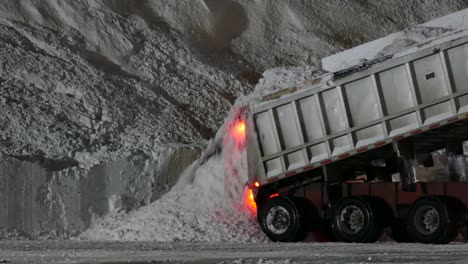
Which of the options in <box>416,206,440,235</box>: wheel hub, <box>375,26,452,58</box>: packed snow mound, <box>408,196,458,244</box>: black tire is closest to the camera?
<box>408,196,458,244</box>: black tire

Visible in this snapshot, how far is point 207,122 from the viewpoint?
2405 centimetres

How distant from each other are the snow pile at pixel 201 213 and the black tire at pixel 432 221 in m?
3.03

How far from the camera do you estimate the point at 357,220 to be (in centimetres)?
1772

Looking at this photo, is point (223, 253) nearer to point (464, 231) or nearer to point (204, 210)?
point (464, 231)

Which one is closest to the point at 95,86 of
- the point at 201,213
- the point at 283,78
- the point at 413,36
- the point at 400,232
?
the point at 283,78

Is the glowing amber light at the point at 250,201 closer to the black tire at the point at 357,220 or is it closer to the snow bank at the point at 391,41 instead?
the black tire at the point at 357,220

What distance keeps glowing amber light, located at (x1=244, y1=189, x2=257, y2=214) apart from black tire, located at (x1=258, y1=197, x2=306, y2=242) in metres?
0.51

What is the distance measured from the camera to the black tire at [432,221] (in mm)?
16391

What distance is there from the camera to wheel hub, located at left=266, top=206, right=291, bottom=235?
1847 centimetres

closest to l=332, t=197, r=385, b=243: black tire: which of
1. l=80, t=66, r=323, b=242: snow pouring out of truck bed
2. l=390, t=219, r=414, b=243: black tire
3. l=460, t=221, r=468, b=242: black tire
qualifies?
l=390, t=219, r=414, b=243: black tire

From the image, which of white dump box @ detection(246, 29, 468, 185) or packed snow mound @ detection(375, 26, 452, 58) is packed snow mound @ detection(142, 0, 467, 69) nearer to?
packed snow mound @ detection(375, 26, 452, 58)

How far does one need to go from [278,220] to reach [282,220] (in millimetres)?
83

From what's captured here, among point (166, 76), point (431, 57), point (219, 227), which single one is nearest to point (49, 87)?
point (166, 76)

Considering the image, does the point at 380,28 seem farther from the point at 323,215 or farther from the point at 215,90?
the point at 323,215
